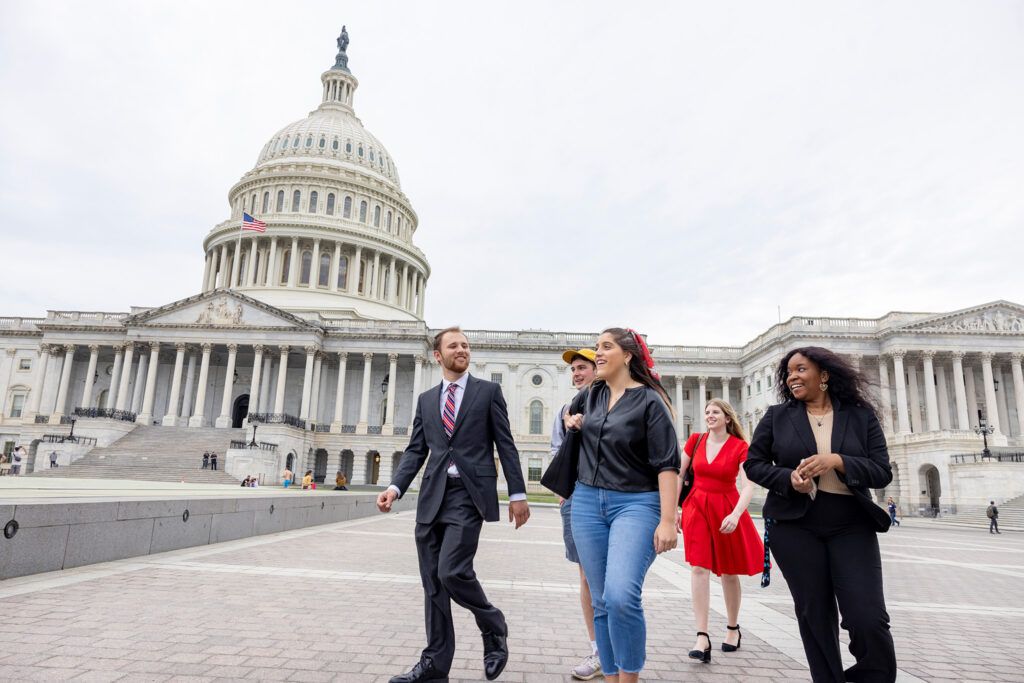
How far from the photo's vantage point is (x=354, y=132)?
84.9 m

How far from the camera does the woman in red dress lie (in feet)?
21.0

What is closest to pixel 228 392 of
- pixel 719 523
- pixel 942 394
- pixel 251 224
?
pixel 251 224

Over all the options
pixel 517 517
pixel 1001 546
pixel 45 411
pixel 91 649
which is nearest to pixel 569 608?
pixel 517 517

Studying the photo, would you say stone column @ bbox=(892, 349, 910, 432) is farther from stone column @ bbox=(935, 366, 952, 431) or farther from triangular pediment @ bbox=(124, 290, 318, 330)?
triangular pediment @ bbox=(124, 290, 318, 330)

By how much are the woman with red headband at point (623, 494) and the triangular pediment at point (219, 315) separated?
56.6m

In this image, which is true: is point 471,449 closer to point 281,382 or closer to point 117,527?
point 117,527

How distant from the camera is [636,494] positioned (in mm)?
4371

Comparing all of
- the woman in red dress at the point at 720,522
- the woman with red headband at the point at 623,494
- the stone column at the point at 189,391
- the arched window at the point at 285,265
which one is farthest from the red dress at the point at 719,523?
the arched window at the point at 285,265

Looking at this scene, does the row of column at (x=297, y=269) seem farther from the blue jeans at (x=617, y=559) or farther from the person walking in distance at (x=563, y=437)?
the blue jeans at (x=617, y=559)

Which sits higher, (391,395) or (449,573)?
(391,395)

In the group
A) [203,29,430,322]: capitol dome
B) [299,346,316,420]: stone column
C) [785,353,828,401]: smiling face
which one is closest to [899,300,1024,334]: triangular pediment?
[299,346,316,420]: stone column

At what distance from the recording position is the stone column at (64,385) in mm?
58375

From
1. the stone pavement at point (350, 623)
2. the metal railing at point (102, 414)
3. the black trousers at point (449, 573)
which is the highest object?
the metal railing at point (102, 414)

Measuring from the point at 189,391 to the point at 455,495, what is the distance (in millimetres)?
61386
